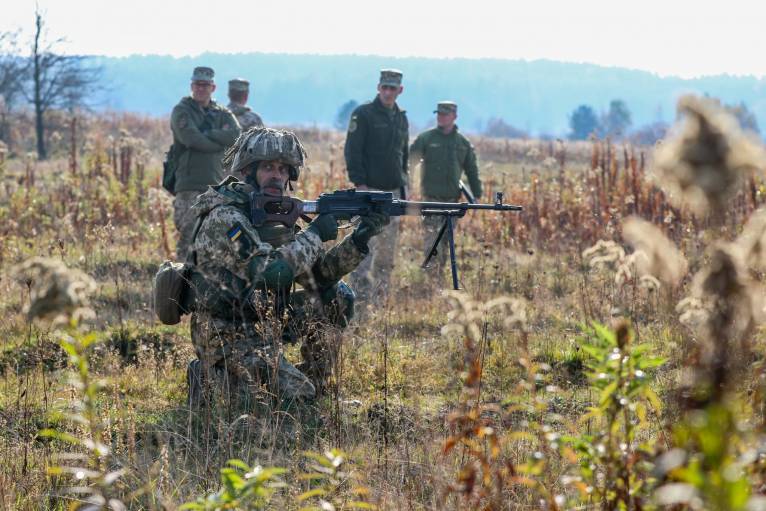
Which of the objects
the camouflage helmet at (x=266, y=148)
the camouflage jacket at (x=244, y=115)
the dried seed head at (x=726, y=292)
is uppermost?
the camouflage jacket at (x=244, y=115)

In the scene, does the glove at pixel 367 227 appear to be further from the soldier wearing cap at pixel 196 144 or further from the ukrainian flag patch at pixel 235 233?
the soldier wearing cap at pixel 196 144

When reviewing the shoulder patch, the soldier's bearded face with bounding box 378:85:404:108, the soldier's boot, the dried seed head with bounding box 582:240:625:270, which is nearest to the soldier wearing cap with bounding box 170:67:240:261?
the soldier's bearded face with bounding box 378:85:404:108

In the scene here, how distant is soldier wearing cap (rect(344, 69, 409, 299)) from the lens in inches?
374

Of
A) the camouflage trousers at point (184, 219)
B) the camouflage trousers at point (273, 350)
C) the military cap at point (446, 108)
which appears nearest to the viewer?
the camouflage trousers at point (273, 350)

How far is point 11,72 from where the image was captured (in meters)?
34.7

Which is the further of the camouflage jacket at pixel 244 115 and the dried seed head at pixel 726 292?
the camouflage jacket at pixel 244 115

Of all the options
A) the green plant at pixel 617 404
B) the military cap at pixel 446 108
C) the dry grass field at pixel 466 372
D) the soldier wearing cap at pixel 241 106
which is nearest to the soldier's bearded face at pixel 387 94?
the military cap at pixel 446 108

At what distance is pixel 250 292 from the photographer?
17.0ft

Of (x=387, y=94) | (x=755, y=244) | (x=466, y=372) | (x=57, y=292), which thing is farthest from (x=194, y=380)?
(x=387, y=94)

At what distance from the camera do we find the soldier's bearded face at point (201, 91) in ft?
30.8

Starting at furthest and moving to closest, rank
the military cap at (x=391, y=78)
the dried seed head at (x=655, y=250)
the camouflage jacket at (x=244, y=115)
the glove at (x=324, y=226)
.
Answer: the camouflage jacket at (x=244, y=115) → the military cap at (x=391, y=78) → the glove at (x=324, y=226) → the dried seed head at (x=655, y=250)

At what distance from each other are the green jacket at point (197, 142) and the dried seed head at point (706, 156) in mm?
7723

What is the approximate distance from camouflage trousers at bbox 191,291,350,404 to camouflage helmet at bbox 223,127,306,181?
2.81ft

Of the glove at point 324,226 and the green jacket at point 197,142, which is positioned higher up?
the green jacket at point 197,142
